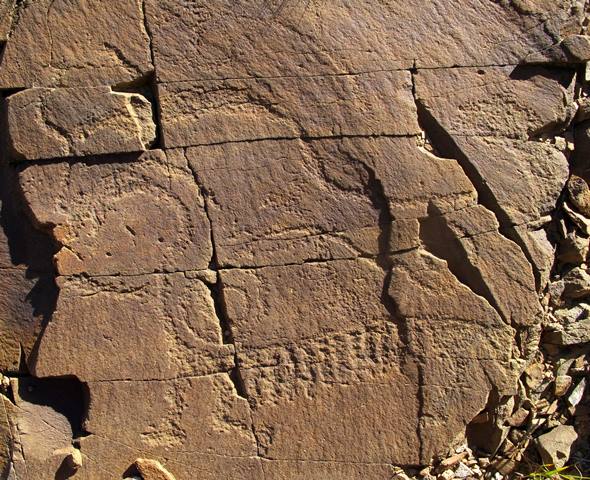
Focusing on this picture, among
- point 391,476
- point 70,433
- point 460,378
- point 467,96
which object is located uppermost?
point 467,96

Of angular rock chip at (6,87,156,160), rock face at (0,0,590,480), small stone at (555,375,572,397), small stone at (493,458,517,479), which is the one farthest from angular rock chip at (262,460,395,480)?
angular rock chip at (6,87,156,160)

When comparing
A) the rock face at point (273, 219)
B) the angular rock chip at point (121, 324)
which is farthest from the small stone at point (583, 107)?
the angular rock chip at point (121, 324)

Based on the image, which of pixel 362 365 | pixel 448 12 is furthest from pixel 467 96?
pixel 362 365

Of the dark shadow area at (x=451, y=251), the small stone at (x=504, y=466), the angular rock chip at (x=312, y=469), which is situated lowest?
the small stone at (x=504, y=466)

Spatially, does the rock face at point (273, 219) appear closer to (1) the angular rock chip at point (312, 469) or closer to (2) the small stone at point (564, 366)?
(1) the angular rock chip at point (312, 469)

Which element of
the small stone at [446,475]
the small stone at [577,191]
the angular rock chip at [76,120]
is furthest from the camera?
the small stone at [577,191]

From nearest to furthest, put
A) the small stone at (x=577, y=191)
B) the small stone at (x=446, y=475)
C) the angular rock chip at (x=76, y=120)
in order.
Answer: the angular rock chip at (x=76, y=120) < the small stone at (x=446, y=475) < the small stone at (x=577, y=191)

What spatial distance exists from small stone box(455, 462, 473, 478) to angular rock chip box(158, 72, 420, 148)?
151 cm

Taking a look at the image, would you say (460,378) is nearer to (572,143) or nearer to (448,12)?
(572,143)

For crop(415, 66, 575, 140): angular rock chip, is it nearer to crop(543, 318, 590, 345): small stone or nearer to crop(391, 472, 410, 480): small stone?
crop(543, 318, 590, 345): small stone

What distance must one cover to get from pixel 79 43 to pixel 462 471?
98.9 inches

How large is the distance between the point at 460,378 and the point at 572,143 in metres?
Result: 1.19

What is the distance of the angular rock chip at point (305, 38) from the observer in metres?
2.81

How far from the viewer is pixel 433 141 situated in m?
2.88
